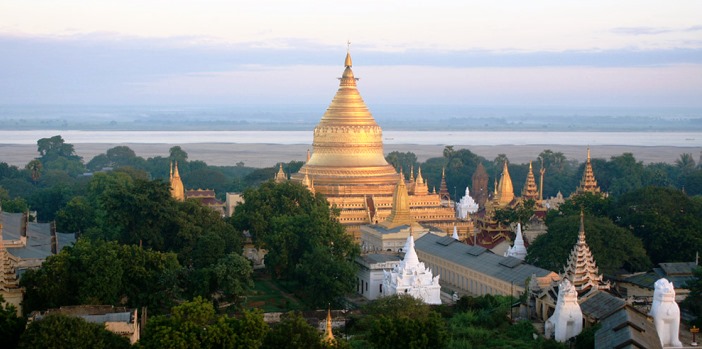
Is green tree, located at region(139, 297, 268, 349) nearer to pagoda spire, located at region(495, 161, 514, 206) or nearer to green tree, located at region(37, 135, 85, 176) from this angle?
pagoda spire, located at region(495, 161, 514, 206)

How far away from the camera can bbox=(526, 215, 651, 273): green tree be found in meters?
50.3

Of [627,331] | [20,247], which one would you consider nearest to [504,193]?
[20,247]

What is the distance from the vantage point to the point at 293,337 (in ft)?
110

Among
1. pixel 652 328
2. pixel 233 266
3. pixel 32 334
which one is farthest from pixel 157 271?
pixel 652 328

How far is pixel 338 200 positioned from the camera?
68.6 metres

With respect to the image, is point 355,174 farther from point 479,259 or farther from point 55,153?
point 55,153

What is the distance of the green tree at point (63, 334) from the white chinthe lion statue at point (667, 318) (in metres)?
18.6

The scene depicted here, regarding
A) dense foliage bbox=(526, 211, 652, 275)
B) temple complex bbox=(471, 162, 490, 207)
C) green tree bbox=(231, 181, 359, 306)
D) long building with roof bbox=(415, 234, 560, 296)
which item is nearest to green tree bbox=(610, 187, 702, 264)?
dense foliage bbox=(526, 211, 652, 275)

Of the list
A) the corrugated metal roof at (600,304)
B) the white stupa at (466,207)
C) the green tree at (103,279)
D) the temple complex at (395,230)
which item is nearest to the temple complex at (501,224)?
the temple complex at (395,230)

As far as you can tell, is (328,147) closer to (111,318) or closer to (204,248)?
(204,248)

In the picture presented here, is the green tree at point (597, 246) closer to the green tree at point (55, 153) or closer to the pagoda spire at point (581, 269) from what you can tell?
the pagoda spire at point (581, 269)

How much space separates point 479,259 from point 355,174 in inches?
792

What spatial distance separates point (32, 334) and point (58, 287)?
27.5ft

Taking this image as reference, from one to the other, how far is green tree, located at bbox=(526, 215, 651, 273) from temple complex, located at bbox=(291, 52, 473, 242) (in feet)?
50.2
